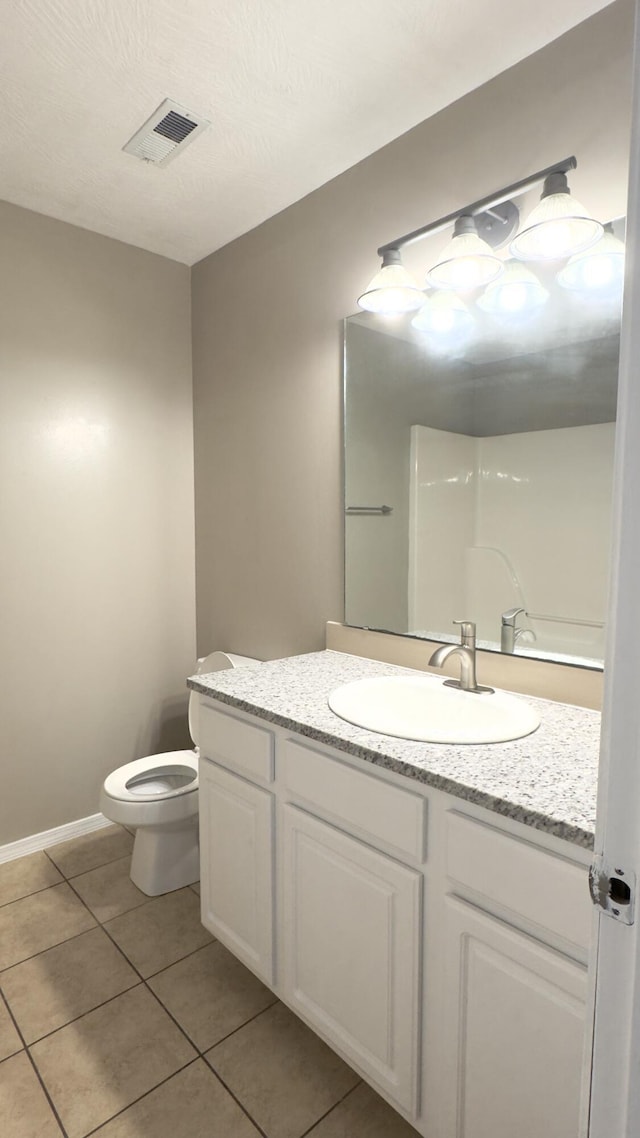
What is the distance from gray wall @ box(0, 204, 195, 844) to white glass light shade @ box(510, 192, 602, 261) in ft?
5.63

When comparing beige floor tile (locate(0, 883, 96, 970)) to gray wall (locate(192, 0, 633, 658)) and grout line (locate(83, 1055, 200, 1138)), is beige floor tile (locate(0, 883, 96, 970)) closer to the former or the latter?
grout line (locate(83, 1055, 200, 1138))

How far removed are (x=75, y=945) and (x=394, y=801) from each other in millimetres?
1365

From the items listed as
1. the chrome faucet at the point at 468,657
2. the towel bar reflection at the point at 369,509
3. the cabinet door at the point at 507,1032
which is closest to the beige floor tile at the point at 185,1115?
the cabinet door at the point at 507,1032

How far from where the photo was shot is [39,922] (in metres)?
1.98

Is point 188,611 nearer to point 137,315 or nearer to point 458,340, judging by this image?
point 137,315

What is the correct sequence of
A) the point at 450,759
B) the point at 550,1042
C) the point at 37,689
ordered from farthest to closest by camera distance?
the point at 37,689 < the point at 450,759 < the point at 550,1042

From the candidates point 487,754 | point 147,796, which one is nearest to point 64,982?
point 147,796

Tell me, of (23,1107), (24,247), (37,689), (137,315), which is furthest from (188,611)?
(23,1107)

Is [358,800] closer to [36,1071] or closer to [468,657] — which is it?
[468,657]

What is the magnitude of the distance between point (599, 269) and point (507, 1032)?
1.56 meters

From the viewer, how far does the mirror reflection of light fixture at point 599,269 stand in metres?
1.37

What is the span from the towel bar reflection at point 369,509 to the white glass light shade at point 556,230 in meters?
0.79

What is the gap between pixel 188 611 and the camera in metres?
2.82

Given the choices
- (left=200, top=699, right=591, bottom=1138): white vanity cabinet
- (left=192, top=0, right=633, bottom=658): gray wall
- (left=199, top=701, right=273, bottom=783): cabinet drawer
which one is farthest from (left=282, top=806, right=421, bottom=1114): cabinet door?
(left=192, top=0, right=633, bottom=658): gray wall
